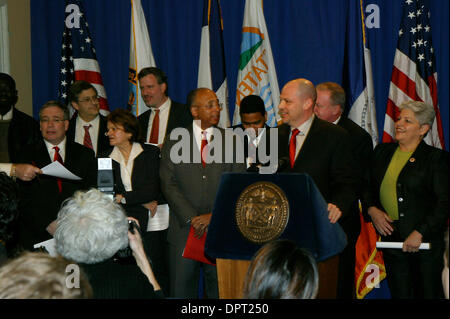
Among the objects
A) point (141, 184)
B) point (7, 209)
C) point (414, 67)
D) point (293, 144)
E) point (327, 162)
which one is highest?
point (414, 67)

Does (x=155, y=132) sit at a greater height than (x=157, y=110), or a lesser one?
lesser

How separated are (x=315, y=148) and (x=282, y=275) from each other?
2.02 m

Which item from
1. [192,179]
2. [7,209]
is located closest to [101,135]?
[192,179]

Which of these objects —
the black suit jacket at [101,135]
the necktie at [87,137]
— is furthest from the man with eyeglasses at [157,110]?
the necktie at [87,137]

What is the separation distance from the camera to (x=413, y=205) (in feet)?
12.0

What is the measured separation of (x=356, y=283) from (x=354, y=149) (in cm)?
141

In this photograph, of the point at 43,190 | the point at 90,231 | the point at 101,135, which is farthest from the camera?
the point at 101,135

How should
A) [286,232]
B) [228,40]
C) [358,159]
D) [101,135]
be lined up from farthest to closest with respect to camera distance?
[228,40] → [101,135] → [358,159] → [286,232]

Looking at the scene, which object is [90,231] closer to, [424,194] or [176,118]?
[424,194]

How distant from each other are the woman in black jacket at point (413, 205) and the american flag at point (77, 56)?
3.16 m

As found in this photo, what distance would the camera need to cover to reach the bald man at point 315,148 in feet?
11.0

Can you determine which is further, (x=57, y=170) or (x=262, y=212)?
(x=57, y=170)
